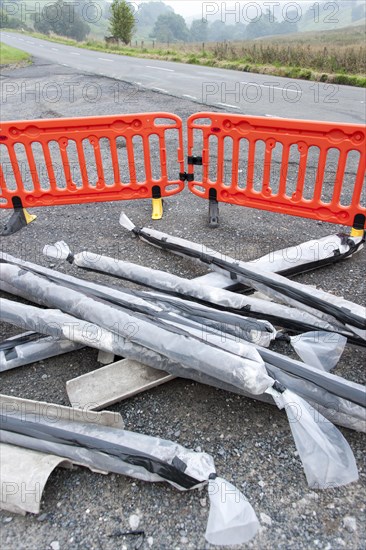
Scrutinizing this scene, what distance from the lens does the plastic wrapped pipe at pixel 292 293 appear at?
2762 millimetres

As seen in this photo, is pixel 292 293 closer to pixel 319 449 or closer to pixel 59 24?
pixel 319 449

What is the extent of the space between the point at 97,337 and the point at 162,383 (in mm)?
528

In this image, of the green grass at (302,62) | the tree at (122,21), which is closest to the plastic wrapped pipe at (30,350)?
the green grass at (302,62)

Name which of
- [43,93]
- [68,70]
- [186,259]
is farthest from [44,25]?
[186,259]

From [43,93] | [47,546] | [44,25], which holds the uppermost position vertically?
[44,25]

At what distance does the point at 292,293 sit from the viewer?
300 cm

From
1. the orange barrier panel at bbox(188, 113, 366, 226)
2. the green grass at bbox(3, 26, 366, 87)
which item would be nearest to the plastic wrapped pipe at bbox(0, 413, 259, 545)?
the orange barrier panel at bbox(188, 113, 366, 226)

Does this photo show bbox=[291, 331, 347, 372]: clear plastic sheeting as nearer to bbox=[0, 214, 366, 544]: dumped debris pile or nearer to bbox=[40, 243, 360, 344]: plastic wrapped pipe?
bbox=[0, 214, 366, 544]: dumped debris pile

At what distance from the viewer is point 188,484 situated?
2.02 m

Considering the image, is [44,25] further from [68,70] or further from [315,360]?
[315,360]

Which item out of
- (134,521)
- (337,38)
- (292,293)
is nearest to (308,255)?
(292,293)

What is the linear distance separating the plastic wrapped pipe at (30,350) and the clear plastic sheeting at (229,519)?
1.40m

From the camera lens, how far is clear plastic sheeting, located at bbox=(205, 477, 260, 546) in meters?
1.89

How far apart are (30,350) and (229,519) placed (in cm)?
171
